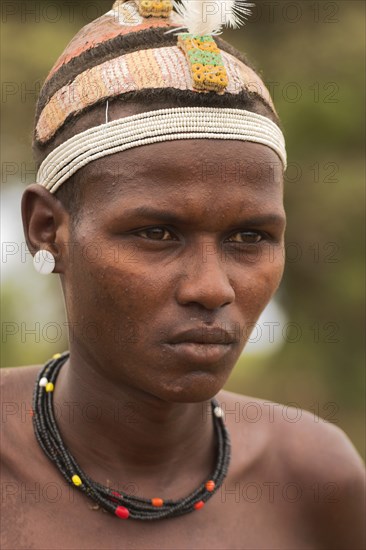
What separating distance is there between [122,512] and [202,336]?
2.40 feet

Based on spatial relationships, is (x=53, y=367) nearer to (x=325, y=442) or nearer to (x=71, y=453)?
(x=71, y=453)

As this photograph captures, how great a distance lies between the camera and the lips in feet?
9.29

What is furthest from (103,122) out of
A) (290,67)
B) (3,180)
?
(290,67)

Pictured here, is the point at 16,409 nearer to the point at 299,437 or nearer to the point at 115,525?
the point at 115,525

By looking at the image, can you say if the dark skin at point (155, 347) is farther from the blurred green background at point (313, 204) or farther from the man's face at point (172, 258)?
the blurred green background at point (313, 204)

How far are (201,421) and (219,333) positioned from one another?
0.70 meters

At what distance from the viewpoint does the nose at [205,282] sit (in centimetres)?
278

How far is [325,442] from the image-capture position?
3850 millimetres

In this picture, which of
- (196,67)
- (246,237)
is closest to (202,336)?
(246,237)

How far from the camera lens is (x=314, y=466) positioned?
375cm

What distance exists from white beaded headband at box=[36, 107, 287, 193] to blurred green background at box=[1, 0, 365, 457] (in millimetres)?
6184

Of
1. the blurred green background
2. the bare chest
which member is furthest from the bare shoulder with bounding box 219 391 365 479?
the blurred green background

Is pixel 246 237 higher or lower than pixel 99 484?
higher

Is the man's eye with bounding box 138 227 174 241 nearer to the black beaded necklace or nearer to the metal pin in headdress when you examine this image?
the metal pin in headdress
